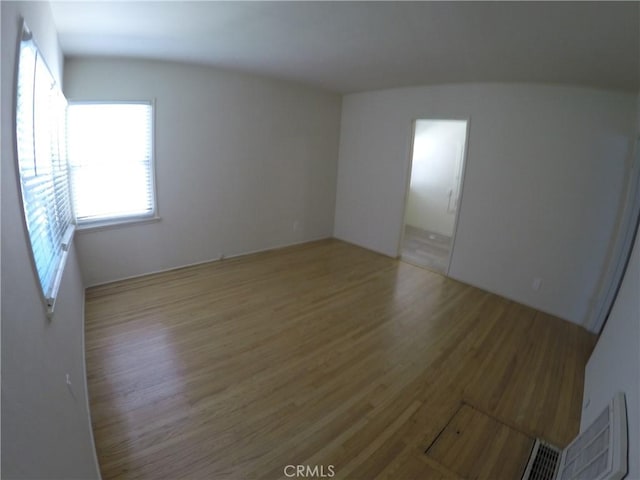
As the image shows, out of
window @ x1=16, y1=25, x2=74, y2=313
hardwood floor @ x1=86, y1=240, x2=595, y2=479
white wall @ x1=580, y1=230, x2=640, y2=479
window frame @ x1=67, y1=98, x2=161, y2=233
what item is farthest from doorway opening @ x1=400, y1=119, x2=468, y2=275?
window @ x1=16, y1=25, x2=74, y2=313

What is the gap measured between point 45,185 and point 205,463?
67.9 inches

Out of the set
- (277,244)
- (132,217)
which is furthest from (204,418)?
(277,244)

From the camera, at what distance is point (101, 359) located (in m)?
2.27

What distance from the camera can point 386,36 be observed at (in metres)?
2.25

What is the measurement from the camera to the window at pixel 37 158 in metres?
1.13

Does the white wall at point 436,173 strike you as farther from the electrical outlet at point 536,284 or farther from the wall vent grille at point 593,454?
the wall vent grille at point 593,454

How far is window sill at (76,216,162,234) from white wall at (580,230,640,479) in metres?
4.25

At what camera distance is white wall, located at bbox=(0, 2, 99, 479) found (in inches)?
28.4

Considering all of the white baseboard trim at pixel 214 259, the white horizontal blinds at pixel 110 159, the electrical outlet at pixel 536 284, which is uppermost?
the white horizontal blinds at pixel 110 159

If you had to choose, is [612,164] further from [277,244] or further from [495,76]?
[277,244]

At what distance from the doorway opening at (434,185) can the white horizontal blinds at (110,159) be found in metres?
4.23

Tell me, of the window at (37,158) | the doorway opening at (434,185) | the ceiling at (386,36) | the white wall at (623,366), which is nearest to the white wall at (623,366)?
the white wall at (623,366)

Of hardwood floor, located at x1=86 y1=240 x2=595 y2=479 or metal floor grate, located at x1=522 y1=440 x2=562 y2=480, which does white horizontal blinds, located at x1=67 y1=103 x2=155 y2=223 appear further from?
metal floor grate, located at x1=522 y1=440 x2=562 y2=480

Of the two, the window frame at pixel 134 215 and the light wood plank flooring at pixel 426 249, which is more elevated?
the window frame at pixel 134 215
